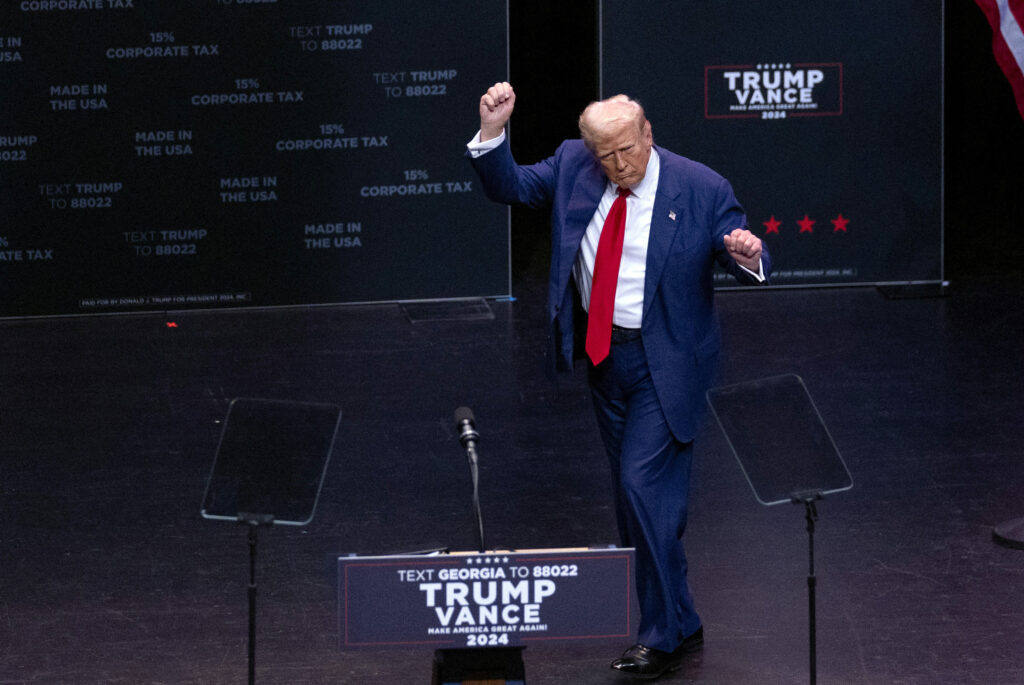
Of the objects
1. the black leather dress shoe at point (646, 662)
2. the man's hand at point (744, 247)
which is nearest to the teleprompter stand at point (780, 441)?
the man's hand at point (744, 247)

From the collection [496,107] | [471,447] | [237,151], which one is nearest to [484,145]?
[496,107]

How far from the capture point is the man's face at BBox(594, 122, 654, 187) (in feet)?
13.3

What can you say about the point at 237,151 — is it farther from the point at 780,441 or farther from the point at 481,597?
the point at 481,597

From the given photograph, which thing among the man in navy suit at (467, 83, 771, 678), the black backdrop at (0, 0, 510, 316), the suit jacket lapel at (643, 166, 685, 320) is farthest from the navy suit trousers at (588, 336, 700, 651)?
the black backdrop at (0, 0, 510, 316)

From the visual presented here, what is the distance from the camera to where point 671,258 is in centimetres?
418

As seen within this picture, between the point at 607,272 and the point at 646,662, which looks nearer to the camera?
the point at 607,272

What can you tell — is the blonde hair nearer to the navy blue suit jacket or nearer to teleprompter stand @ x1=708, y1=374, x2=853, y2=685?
the navy blue suit jacket

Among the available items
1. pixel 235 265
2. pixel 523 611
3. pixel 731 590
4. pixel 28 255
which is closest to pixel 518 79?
pixel 235 265

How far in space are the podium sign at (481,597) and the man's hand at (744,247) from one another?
1019 millimetres

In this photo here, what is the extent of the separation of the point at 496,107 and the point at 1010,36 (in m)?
2.43

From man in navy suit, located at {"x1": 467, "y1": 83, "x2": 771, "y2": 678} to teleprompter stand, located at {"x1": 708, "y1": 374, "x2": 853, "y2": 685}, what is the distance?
457mm

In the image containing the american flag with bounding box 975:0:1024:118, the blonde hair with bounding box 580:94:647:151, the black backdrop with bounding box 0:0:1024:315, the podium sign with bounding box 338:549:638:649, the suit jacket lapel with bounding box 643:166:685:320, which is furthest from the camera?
the black backdrop with bounding box 0:0:1024:315

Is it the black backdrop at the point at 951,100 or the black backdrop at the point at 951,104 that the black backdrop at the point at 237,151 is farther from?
the black backdrop at the point at 951,100

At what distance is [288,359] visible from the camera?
786cm
